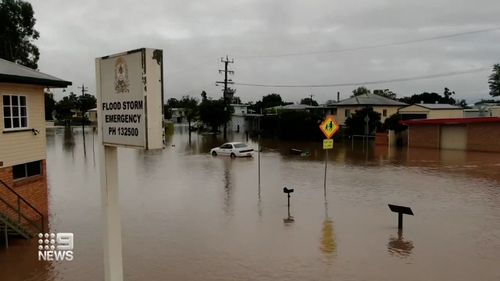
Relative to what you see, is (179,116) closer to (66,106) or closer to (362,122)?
(66,106)

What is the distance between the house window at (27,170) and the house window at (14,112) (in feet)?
4.52

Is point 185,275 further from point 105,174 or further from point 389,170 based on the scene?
point 389,170

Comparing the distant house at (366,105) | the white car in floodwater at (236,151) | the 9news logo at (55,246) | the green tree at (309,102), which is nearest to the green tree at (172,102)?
the green tree at (309,102)

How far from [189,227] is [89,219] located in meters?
3.94

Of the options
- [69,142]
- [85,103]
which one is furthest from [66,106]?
[69,142]

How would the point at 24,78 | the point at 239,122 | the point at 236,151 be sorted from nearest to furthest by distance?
1. the point at 24,78
2. the point at 236,151
3. the point at 239,122

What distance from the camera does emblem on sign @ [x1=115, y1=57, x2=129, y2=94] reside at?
5082 mm

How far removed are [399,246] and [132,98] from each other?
9783mm

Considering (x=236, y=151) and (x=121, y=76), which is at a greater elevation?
(x=121, y=76)

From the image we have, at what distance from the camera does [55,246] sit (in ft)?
42.4

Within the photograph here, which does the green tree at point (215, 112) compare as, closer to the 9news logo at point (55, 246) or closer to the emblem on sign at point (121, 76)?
the 9news logo at point (55, 246)

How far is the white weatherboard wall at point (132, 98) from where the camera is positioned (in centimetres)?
479

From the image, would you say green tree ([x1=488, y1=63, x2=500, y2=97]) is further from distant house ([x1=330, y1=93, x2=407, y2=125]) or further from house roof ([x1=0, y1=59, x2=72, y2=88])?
house roof ([x1=0, y1=59, x2=72, y2=88])

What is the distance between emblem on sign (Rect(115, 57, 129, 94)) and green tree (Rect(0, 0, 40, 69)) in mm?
43856
